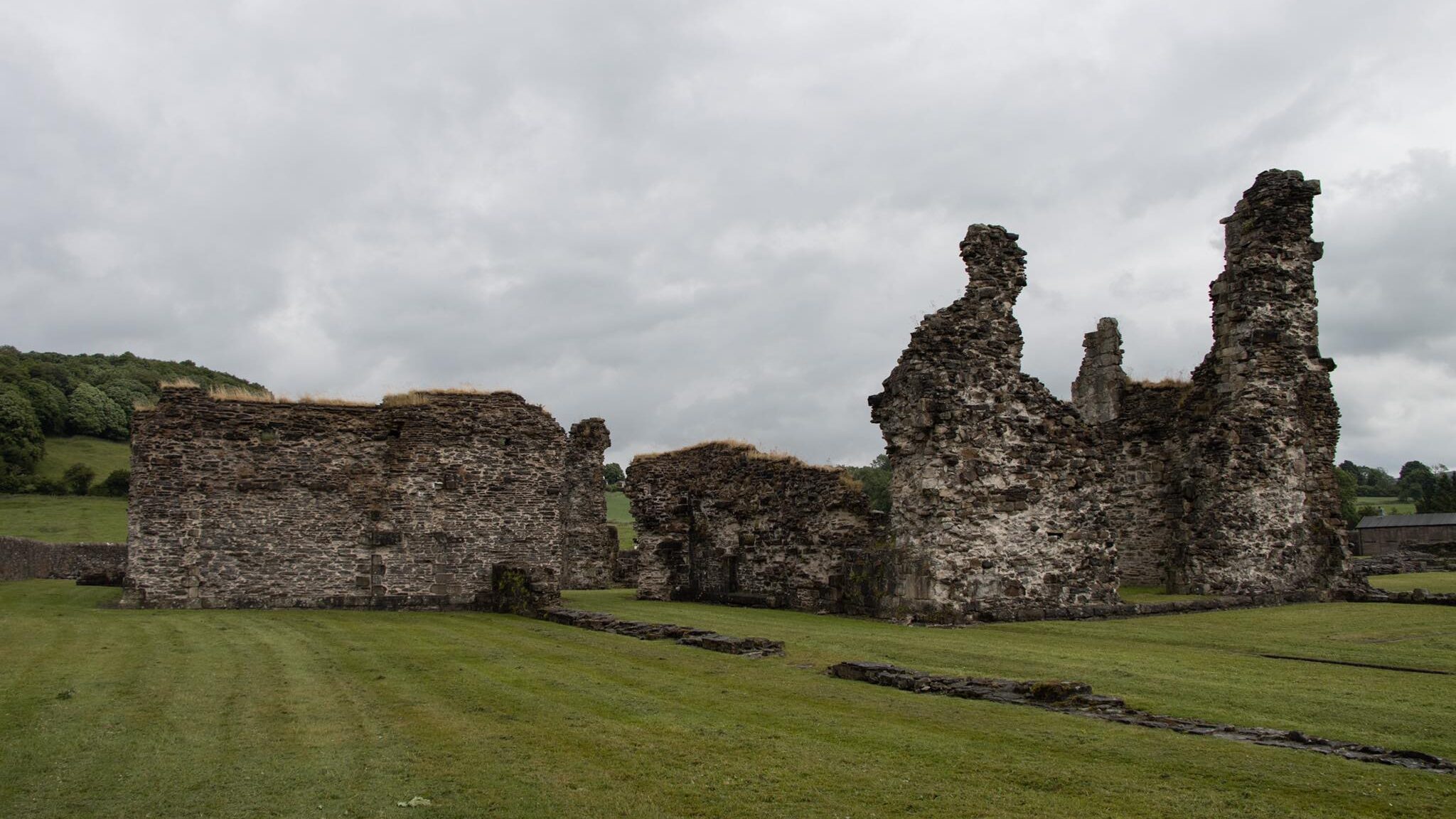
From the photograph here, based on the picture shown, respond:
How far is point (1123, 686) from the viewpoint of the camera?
1058 cm

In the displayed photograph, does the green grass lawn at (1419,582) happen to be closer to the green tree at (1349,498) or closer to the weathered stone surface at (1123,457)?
the weathered stone surface at (1123,457)

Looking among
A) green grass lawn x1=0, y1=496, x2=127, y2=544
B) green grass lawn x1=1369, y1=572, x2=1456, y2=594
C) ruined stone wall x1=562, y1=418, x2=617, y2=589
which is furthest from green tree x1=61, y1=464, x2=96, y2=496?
green grass lawn x1=1369, y1=572, x2=1456, y2=594

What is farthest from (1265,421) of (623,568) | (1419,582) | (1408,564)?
(623,568)

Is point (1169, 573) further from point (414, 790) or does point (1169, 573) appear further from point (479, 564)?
point (414, 790)

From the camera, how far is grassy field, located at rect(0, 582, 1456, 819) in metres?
6.64

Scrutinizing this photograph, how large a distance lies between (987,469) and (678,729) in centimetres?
1228

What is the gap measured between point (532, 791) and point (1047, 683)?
17.5 feet

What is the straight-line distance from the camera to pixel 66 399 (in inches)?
2827

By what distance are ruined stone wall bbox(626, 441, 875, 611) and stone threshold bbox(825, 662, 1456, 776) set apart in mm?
9832

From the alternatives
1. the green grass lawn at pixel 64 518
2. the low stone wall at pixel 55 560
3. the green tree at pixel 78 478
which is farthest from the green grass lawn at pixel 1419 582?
the green tree at pixel 78 478

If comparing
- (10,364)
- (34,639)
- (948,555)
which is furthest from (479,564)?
(10,364)

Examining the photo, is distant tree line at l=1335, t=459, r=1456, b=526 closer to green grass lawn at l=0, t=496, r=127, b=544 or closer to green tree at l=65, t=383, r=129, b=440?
green grass lawn at l=0, t=496, r=127, b=544

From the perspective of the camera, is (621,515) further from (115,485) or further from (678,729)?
(678,729)

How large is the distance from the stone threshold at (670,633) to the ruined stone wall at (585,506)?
13615mm
